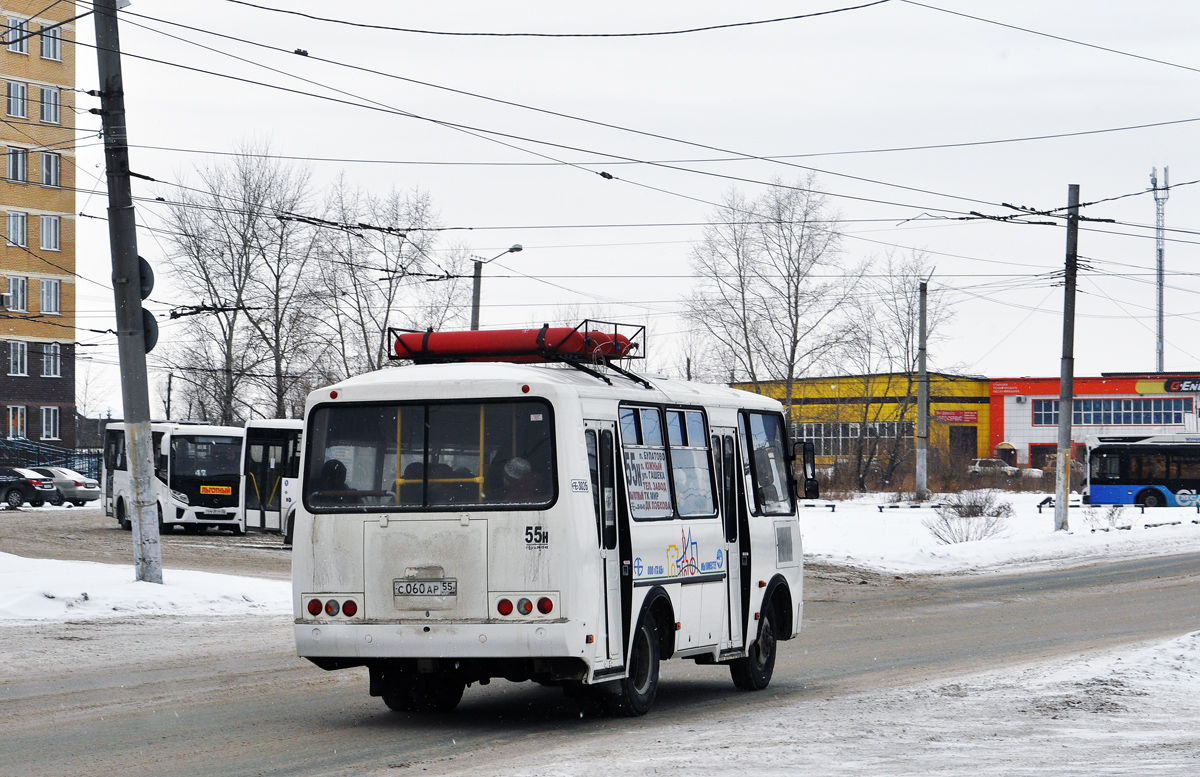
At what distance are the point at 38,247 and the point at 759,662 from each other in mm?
67134

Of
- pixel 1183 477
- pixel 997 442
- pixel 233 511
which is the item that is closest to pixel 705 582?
pixel 233 511

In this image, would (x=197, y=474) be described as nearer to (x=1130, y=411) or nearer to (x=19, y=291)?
(x=19, y=291)

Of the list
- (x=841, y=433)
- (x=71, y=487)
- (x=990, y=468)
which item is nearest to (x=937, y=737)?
(x=71, y=487)

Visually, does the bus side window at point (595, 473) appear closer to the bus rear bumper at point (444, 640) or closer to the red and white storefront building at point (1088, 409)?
the bus rear bumper at point (444, 640)

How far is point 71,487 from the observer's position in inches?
2112

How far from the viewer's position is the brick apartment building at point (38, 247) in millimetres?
70812

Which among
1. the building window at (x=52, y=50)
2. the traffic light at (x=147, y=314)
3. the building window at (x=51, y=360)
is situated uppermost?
the building window at (x=52, y=50)

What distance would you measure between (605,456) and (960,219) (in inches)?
849

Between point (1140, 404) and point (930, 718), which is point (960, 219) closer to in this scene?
point (930, 718)

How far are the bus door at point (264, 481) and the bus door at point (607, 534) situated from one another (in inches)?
1026

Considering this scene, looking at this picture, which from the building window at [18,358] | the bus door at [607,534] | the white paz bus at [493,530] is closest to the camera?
the white paz bus at [493,530]

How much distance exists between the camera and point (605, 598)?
9.71 meters

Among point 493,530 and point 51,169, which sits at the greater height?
point 51,169

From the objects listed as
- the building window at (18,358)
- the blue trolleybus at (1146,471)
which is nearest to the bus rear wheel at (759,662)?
the blue trolleybus at (1146,471)
